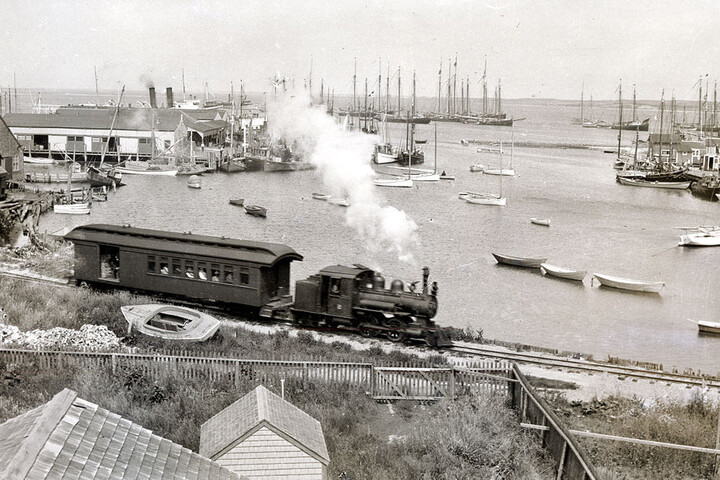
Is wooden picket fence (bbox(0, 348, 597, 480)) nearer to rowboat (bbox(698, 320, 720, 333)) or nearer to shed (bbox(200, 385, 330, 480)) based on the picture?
shed (bbox(200, 385, 330, 480))

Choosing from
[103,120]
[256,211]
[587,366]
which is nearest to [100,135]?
[103,120]

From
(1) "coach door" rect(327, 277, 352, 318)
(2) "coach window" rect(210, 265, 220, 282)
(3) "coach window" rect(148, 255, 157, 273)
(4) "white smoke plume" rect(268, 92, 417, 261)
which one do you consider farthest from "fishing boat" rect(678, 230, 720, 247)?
(3) "coach window" rect(148, 255, 157, 273)

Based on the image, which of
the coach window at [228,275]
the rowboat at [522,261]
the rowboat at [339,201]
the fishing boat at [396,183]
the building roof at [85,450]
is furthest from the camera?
the fishing boat at [396,183]

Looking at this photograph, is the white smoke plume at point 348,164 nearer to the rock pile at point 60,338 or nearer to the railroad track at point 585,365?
the railroad track at point 585,365

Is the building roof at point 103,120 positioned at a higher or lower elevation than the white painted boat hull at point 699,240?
higher

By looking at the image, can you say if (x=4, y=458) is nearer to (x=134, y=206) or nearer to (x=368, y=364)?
(x=368, y=364)

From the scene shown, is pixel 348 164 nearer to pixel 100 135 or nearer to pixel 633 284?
pixel 100 135

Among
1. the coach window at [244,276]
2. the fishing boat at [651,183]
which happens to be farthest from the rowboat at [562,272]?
the fishing boat at [651,183]
